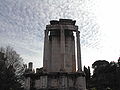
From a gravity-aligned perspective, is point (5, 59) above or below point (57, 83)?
above

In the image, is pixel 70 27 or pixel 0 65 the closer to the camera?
pixel 70 27

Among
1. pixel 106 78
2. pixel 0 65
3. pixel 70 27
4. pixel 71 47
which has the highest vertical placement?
pixel 70 27

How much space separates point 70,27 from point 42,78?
7481 millimetres

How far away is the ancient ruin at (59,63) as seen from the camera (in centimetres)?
1641

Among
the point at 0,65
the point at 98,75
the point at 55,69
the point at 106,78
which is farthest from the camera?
the point at 98,75

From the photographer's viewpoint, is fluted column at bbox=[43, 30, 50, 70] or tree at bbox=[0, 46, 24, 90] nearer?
fluted column at bbox=[43, 30, 50, 70]

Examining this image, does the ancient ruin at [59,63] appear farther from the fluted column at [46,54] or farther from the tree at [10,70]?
the tree at [10,70]

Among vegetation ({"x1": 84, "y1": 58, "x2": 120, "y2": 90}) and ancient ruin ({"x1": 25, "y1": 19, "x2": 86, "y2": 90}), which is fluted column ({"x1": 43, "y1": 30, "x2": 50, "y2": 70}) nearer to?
ancient ruin ({"x1": 25, "y1": 19, "x2": 86, "y2": 90})

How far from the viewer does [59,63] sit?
62.7ft

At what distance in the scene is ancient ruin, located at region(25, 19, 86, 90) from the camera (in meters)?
16.4

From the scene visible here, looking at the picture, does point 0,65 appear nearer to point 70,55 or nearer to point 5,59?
point 5,59

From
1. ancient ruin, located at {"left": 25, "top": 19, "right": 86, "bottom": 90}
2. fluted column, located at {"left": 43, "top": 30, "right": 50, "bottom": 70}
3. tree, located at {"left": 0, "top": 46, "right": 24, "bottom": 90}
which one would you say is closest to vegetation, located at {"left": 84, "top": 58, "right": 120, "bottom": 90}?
tree, located at {"left": 0, "top": 46, "right": 24, "bottom": 90}

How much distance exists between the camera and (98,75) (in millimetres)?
52562

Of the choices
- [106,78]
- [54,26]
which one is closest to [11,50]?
[54,26]
